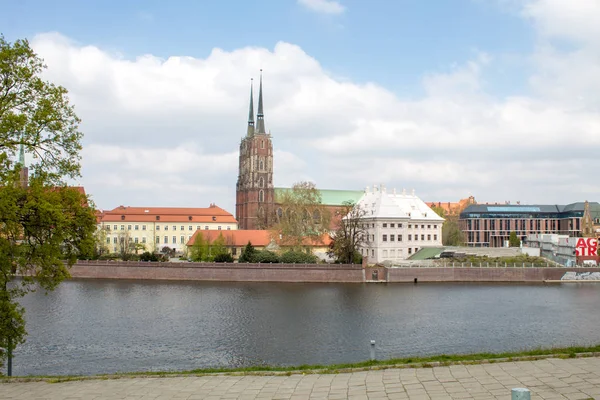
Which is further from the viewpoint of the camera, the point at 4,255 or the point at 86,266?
the point at 86,266

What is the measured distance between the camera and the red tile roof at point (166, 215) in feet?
348

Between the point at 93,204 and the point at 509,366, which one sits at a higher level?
the point at 93,204

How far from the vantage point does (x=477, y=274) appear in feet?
236

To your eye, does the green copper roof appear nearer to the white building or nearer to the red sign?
the white building

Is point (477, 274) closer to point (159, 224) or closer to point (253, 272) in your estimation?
point (253, 272)

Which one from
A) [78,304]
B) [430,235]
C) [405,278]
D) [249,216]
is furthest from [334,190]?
[78,304]

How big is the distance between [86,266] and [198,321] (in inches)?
1578

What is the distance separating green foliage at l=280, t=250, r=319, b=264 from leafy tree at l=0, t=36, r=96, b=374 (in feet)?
177

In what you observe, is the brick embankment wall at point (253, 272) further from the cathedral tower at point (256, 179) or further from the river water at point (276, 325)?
the cathedral tower at point (256, 179)

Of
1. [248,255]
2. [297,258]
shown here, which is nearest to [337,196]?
[248,255]

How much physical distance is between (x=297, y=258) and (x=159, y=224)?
44893 mm

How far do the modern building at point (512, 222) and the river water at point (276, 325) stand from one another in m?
77.3

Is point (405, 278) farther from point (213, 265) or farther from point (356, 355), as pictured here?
point (356, 355)

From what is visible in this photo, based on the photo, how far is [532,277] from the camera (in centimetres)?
7219
